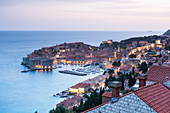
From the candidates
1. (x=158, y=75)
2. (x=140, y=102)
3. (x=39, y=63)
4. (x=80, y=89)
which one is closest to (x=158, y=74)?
(x=158, y=75)

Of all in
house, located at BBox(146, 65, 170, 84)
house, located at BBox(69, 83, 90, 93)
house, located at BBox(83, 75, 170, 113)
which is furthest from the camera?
house, located at BBox(69, 83, 90, 93)

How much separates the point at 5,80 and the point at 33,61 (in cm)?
975

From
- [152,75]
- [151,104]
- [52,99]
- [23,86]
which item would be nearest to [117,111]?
Answer: [151,104]

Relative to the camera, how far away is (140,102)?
2832 mm

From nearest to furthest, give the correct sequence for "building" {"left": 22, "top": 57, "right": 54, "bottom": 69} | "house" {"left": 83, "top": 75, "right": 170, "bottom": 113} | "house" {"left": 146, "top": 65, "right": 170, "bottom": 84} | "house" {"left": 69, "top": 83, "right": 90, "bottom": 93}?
"house" {"left": 83, "top": 75, "right": 170, "bottom": 113}, "house" {"left": 146, "top": 65, "right": 170, "bottom": 84}, "house" {"left": 69, "top": 83, "right": 90, "bottom": 93}, "building" {"left": 22, "top": 57, "right": 54, "bottom": 69}

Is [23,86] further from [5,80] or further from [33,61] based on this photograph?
[33,61]

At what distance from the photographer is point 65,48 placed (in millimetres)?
54594

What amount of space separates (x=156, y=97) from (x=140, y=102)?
32 centimetres

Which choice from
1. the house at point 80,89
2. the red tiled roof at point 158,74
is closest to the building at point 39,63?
the house at point 80,89

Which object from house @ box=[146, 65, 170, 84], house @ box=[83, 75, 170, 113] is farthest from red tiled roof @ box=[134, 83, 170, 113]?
house @ box=[146, 65, 170, 84]

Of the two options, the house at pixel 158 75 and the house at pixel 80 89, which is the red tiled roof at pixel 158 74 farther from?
the house at pixel 80 89

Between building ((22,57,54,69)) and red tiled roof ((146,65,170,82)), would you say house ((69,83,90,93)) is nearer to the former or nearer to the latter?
red tiled roof ((146,65,170,82))

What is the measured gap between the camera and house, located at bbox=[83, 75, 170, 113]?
2.79 metres

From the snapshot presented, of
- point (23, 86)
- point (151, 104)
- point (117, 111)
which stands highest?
point (151, 104)
